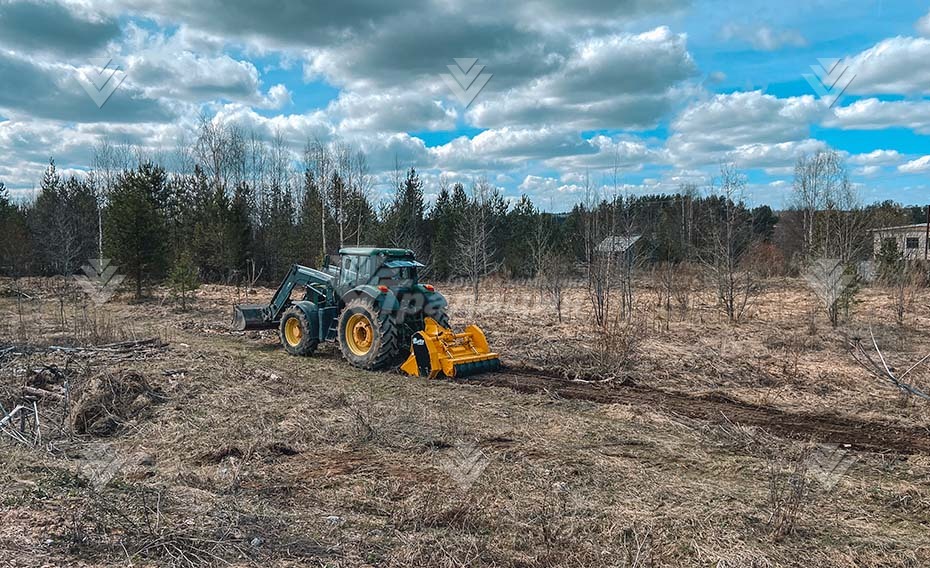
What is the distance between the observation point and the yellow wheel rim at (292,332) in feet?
37.2

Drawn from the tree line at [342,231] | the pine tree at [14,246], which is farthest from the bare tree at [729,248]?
the pine tree at [14,246]

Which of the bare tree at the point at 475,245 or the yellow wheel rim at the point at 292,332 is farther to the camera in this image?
the bare tree at the point at 475,245

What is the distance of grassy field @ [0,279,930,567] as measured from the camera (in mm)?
3873

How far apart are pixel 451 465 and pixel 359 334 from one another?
517 cm

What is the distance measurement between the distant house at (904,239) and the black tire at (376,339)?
2134 cm

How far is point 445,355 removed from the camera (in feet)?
30.6

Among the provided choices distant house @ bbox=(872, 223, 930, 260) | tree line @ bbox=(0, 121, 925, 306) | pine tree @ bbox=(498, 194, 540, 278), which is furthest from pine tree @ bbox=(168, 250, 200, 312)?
distant house @ bbox=(872, 223, 930, 260)

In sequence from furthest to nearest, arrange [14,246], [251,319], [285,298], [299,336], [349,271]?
1. [14,246]
2. [251,319]
3. [285,298]
4. [299,336]
5. [349,271]

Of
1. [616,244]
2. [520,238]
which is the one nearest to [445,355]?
[616,244]

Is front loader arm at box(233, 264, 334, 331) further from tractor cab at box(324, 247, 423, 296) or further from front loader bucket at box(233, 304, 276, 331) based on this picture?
tractor cab at box(324, 247, 423, 296)

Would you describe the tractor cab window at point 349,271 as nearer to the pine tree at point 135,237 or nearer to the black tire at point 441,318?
the black tire at point 441,318

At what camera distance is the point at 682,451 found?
597 cm

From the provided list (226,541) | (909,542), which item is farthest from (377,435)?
(909,542)

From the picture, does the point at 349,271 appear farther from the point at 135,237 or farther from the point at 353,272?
the point at 135,237
